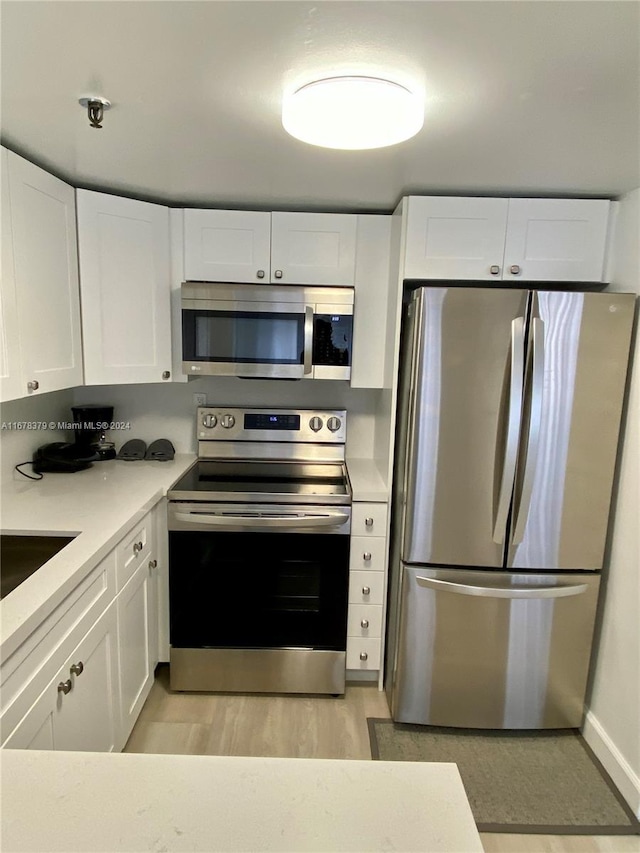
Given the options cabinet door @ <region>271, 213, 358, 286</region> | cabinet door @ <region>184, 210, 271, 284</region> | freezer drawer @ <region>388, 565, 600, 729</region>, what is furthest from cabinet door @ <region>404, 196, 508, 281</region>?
freezer drawer @ <region>388, 565, 600, 729</region>

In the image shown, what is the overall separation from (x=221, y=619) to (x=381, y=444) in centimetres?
112

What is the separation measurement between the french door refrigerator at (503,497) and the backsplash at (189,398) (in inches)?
24.5

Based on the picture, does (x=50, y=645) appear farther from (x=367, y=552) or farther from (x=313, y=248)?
(x=313, y=248)

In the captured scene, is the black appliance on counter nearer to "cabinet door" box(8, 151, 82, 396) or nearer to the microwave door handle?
"cabinet door" box(8, 151, 82, 396)

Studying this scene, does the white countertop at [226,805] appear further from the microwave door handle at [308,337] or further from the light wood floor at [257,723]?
the microwave door handle at [308,337]

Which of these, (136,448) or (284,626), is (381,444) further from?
(136,448)

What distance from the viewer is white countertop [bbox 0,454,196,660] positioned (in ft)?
3.81

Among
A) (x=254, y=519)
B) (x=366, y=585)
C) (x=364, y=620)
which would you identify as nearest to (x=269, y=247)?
(x=254, y=519)

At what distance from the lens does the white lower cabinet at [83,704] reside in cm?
119

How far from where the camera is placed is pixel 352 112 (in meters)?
1.18

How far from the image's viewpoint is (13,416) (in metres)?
2.13

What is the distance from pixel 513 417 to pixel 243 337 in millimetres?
1198

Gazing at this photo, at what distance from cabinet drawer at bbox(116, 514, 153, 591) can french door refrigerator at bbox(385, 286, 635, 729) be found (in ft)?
3.38

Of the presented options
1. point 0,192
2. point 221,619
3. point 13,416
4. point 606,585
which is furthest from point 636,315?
point 13,416
